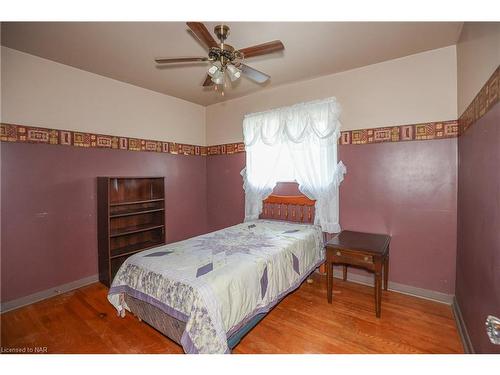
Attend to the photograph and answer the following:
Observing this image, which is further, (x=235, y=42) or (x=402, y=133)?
(x=402, y=133)

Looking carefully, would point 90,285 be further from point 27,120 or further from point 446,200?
point 446,200

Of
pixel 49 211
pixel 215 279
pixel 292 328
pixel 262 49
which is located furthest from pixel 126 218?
pixel 262 49

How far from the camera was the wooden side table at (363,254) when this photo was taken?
2.24 meters

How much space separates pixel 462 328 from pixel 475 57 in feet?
7.18

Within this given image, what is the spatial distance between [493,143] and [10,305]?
4366 mm

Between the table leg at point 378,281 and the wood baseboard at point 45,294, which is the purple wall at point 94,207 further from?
the table leg at point 378,281

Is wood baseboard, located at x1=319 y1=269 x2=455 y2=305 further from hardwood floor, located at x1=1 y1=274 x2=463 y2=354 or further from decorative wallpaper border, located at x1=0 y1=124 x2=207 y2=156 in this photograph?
decorative wallpaper border, located at x1=0 y1=124 x2=207 y2=156

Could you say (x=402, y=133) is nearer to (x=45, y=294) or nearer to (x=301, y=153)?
(x=301, y=153)

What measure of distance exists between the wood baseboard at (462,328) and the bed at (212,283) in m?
1.36

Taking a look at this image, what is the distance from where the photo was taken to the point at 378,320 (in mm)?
2244

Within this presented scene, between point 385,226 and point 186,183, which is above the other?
point 186,183

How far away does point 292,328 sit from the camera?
216cm
